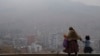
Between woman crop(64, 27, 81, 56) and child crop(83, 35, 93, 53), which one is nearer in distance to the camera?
woman crop(64, 27, 81, 56)

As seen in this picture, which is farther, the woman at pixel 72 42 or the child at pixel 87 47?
the child at pixel 87 47

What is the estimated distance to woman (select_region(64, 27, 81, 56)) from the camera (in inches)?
376

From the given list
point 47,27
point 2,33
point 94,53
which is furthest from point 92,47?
point 47,27

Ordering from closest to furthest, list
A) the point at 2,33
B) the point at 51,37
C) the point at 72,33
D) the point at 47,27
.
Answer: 1. the point at 72,33
2. the point at 51,37
3. the point at 2,33
4. the point at 47,27

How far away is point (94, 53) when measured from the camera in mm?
10188

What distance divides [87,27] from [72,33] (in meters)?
7.61

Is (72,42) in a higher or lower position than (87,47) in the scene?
higher

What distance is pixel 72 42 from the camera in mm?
9633

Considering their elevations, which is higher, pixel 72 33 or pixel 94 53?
pixel 72 33

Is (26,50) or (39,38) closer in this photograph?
(26,50)

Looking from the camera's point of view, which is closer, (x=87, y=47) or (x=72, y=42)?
(x=72, y=42)

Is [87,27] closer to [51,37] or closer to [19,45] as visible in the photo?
[51,37]

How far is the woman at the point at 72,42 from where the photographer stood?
31.3 feet

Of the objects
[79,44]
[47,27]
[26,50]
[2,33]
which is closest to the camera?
[79,44]
